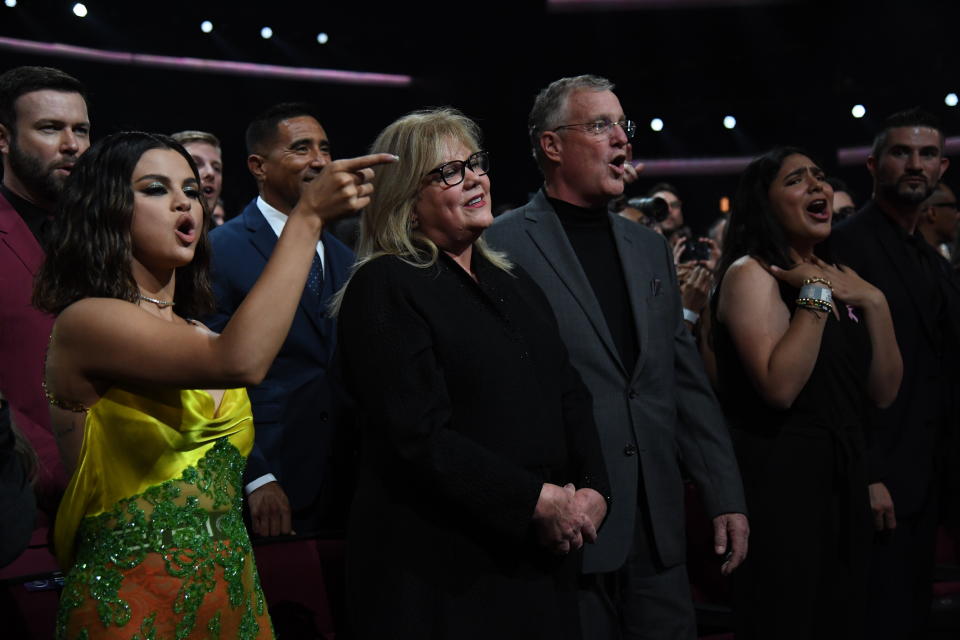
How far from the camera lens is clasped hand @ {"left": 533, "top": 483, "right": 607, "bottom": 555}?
1.80 meters

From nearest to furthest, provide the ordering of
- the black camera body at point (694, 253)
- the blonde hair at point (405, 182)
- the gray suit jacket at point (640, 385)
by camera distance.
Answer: the blonde hair at point (405, 182) → the gray suit jacket at point (640, 385) → the black camera body at point (694, 253)

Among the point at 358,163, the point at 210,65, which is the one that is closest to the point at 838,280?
the point at 358,163

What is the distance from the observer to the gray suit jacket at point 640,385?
7.35 ft

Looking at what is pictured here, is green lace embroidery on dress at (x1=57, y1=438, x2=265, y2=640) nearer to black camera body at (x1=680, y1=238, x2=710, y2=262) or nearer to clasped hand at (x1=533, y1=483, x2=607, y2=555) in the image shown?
clasped hand at (x1=533, y1=483, x2=607, y2=555)

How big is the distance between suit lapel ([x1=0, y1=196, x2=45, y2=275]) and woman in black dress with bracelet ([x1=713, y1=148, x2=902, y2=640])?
68.3 inches

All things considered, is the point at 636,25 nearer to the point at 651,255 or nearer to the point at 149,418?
the point at 651,255

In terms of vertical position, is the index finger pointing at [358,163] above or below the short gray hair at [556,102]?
below

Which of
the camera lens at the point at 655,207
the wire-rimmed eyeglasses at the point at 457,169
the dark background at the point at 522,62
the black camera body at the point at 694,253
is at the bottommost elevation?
the wire-rimmed eyeglasses at the point at 457,169

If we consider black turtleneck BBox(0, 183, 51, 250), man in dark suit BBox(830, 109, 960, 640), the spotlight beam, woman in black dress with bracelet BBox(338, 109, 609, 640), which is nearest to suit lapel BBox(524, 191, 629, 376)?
woman in black dress with bracelet BBox(338, 109, 609, 640)

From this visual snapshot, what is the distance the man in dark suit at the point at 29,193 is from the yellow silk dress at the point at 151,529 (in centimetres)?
65

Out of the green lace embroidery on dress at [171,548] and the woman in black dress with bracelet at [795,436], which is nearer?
the green lace embroidery on dress at [171,548]

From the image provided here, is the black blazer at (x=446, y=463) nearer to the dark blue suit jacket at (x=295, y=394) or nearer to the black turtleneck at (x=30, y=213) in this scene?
the dark blue suit jacket at (x=295, y=394)

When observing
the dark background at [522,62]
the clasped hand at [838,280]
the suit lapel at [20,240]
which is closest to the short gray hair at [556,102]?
the clasped hand at [838,280]

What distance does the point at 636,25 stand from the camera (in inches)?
345
